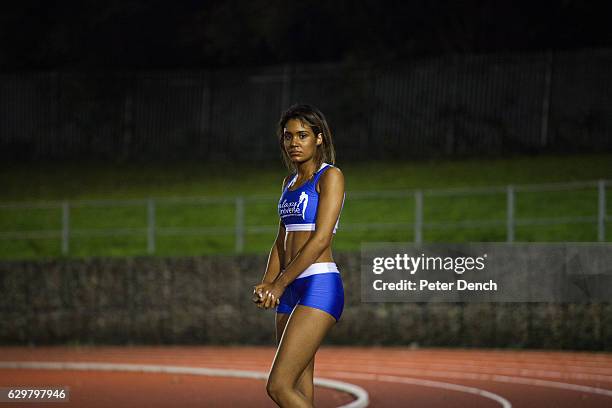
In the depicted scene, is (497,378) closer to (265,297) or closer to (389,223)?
(265,297)

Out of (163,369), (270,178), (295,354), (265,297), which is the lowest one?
(163,369)

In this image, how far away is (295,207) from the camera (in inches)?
280

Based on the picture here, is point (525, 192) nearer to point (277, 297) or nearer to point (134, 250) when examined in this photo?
point (134, 250)

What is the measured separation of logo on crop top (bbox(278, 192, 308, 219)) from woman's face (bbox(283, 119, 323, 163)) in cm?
23

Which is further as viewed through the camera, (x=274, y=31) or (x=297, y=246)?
(x=274, y=31)

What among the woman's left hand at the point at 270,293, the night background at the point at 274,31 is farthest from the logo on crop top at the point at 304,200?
the night background at the point at 274,31

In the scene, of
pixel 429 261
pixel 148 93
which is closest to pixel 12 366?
pixel 429 261

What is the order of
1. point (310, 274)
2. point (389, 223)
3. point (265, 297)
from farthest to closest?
point (389, 223) < point (310, 274) < point (265, 297)

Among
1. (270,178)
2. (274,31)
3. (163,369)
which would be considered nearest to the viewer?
(163,369)

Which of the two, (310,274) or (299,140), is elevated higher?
(299,140)

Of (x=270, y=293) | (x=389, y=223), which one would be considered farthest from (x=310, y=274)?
(x=389, y=223)

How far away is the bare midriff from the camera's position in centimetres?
707

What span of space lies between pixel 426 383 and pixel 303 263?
726 cm

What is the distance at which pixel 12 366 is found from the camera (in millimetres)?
16234
